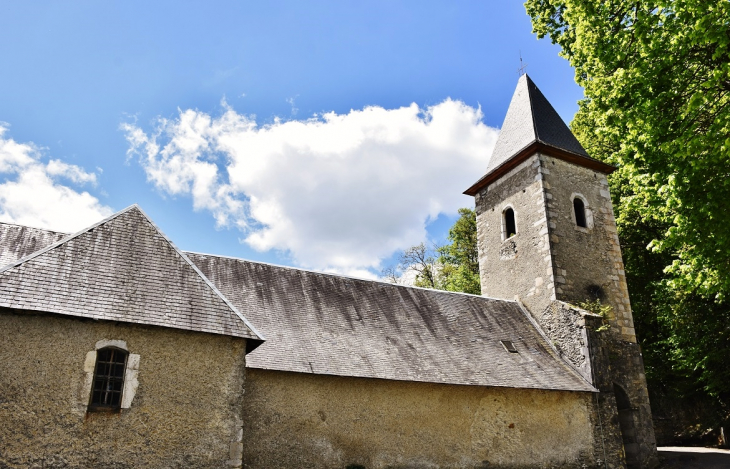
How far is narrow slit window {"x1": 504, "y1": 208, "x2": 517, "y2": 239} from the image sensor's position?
57.4 ft

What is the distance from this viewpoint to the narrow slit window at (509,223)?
688 inches

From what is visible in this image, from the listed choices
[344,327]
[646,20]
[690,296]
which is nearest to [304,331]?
[344,327]

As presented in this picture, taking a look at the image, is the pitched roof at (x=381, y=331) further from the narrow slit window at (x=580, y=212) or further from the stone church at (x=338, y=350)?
the narrow slit window at (x=580, y=212)

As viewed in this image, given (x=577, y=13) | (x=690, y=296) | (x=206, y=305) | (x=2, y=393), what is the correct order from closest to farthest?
(x=2, y=393) → (x=206, y=305) → (x=577, y=13) → (x=690, y=296)

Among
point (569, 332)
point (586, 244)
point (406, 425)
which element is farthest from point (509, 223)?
point (406, 425)

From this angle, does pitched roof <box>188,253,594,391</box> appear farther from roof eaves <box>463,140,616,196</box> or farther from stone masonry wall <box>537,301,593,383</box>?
roof eaves <box>463,140,616,196</box>

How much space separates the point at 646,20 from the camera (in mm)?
9453

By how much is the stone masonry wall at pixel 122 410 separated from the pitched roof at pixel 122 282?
0.22 m

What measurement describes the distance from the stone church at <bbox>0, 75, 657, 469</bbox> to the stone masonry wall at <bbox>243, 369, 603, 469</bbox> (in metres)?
0.03

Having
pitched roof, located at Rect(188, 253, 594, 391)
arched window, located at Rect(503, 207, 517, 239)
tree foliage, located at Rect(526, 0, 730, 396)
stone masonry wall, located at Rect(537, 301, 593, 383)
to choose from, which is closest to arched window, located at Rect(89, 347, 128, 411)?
pitched roof, located at Rect(188, 253, 594, 391)

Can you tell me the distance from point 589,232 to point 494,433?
779 centimetres

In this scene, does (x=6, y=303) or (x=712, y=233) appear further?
(x=712, y=233)

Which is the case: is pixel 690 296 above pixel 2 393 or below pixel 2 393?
above

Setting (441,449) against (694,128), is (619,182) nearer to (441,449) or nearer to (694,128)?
(694,128)
